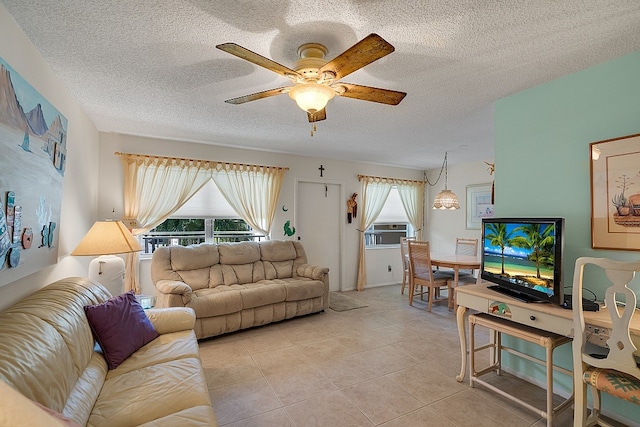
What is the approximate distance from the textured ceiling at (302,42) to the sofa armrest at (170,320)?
1.87m

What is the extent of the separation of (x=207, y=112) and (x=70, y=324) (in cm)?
222

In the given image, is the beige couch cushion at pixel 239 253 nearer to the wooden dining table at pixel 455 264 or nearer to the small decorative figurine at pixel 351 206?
the small decorative figurine at pixel 351 206

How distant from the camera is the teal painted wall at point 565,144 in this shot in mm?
2006

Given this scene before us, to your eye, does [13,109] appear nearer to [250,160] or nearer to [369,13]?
[369,13]

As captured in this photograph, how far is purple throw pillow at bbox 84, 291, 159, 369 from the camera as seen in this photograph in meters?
1.87

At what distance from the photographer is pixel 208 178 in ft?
14.3

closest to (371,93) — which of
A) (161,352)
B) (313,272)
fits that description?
(161,352)

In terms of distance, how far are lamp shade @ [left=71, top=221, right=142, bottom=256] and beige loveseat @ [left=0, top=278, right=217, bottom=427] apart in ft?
1.66

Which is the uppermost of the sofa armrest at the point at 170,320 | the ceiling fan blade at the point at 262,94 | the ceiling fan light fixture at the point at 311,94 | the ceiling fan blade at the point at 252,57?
the ceiling fan blade at the point at 252,57

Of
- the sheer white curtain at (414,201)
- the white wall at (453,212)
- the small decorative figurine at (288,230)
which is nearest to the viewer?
the small decorative figurine at (288,230)

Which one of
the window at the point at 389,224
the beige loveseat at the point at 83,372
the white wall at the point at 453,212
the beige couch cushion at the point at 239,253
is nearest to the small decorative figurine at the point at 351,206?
the window at the point at 389,224

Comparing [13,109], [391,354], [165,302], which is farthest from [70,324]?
[391,354]

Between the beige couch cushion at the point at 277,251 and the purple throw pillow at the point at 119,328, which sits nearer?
the purple throw pillow at the point at 119,328

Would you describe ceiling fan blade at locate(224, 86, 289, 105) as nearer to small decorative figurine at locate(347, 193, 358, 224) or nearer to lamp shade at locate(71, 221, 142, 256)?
lamp shade at locate(71, 221, 142, 256)
